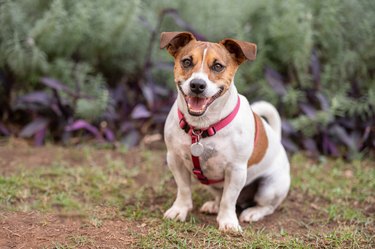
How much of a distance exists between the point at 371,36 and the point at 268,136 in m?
2.68

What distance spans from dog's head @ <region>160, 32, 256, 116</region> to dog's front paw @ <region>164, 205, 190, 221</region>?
0.93 meters

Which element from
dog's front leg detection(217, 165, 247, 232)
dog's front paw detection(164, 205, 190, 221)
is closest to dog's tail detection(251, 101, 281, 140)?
dog's front leg detection(217, 165, 247, 232)

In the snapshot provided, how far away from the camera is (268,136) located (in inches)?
167

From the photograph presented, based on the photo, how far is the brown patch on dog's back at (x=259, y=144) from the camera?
13.2ft

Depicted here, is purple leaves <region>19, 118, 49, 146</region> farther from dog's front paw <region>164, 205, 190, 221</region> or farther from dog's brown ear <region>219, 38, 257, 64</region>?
dog's brown ear <region>219, 38, 257, 64</region>

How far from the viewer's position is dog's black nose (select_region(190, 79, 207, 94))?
342 centimetres

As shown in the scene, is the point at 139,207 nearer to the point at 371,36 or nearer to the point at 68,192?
the point at 68,192

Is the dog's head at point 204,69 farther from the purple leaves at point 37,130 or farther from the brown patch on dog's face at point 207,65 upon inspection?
the purple leaves at point 37,130

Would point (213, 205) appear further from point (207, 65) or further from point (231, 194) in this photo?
point (207, 65)

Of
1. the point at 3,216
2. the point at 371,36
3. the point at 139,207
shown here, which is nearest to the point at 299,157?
the point at 371,36

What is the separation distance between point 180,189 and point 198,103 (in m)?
0.84

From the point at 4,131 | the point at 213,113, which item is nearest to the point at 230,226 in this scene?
the point at 213,113

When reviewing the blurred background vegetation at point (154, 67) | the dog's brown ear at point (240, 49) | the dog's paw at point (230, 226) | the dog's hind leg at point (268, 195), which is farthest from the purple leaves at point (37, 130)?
the dog's brown ear at point (240, 49)

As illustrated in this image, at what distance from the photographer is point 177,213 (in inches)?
161
